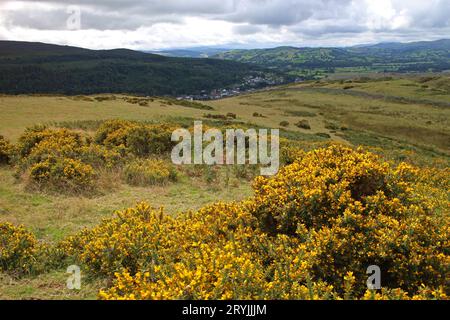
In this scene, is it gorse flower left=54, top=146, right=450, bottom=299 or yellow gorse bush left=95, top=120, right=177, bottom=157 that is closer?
gorse flower left=54, top=146, right=450, bottom=299

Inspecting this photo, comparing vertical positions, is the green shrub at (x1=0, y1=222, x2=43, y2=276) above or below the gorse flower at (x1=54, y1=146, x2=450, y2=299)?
below

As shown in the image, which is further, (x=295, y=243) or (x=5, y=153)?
(x=5, y=153)

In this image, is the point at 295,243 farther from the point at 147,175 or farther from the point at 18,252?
the point at 147,175

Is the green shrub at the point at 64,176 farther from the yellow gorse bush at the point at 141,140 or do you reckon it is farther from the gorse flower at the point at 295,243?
the gorse flower at the point at 295,243

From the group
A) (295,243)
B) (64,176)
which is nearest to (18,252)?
(295,243)

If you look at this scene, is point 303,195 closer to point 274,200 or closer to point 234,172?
point 274,200

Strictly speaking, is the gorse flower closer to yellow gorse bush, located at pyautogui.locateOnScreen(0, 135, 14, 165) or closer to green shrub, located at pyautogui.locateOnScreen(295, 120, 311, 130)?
yellow gorse bush, located at pyautogui.locateOnScreen(0, 135, 14, 165)

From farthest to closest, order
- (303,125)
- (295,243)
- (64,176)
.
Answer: (303,125) → (64,176) → (295,243)

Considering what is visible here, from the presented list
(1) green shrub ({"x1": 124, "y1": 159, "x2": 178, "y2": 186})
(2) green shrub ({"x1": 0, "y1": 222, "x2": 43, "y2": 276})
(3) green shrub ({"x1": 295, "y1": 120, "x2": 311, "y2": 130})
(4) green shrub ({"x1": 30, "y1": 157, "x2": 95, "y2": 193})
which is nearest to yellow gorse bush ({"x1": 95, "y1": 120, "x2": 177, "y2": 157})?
(1) green shrub ({"x1": 124, "y1": 159, "x2": 178, "y2": 186})

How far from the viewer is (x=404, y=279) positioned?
17.9 ft

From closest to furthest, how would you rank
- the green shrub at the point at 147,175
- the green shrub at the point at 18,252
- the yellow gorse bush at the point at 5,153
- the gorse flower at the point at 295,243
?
the gorse flower at the point at 295,243 < the green shrub at the point at 18,252 < the green shrub at the point at 147,175 < the yellow gorse bush at the point at 5,153

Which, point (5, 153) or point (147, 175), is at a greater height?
point (5, 153)

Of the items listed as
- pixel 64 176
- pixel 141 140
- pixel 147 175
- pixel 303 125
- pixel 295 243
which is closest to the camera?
pixel 295 243

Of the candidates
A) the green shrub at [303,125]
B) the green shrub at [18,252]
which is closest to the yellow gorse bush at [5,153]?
the green shrub at [18,252]
